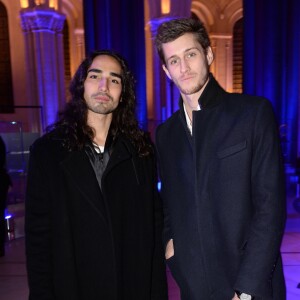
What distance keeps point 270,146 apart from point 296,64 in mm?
9002

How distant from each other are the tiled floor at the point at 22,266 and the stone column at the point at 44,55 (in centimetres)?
867

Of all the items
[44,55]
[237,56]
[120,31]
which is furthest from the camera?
[237,56]

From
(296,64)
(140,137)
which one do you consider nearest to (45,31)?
(296,64)

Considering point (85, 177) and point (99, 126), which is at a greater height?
point (99, 126)

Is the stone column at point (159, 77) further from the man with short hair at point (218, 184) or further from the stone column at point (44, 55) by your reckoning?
the man with short hair at point (218, 184)

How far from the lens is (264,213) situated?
1481mm

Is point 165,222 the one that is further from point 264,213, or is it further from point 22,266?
point 22,266

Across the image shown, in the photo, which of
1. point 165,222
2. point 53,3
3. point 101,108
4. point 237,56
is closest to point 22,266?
point 165,222

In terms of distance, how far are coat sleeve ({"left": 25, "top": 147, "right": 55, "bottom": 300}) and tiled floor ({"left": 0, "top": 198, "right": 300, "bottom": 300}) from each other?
2.10 metres

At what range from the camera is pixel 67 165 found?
179 centimetres

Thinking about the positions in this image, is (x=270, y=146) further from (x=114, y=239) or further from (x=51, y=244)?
(x=51, y=244)

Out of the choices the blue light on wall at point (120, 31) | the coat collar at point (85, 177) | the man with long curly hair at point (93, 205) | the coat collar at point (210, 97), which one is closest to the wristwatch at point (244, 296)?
the man with long curly hair at point (93, 205)

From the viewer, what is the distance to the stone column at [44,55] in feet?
43.4

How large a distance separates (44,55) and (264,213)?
13643 millimetres
